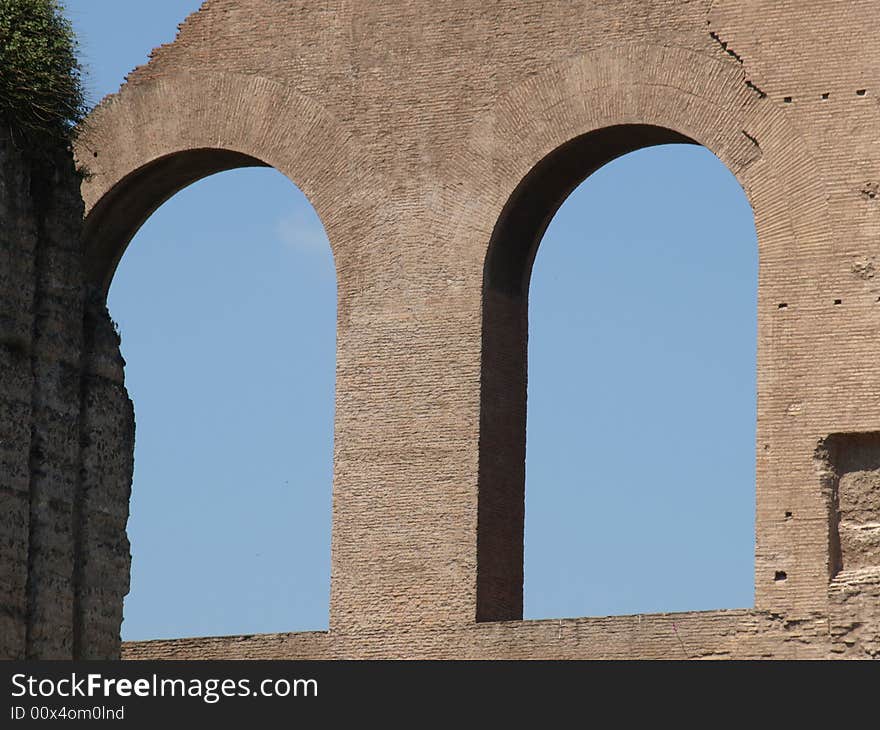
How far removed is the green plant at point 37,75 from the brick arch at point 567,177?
436 cm

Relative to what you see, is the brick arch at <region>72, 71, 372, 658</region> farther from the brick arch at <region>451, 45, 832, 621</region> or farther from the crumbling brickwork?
the brick arch at <region>451, 45, 832, 621</region>

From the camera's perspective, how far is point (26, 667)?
9773mm

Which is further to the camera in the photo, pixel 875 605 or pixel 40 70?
pixel 875 605

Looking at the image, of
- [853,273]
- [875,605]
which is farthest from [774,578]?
[853,273]

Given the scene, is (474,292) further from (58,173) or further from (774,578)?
(58,173)

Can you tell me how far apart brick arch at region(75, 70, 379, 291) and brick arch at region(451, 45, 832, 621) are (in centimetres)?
100

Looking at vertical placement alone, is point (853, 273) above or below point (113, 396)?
above

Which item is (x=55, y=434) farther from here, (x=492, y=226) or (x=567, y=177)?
(x=567, y=177)

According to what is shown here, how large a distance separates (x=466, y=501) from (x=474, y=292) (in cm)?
142

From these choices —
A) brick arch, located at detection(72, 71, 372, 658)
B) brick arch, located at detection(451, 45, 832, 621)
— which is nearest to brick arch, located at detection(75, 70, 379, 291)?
brick arch, located at detection(72, 71, 372, 658)

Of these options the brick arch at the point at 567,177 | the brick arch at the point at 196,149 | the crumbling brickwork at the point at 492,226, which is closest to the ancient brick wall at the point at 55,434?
the crumbling brickwork at the point at 492,226

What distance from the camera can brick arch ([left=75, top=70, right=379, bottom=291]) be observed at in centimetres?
1712

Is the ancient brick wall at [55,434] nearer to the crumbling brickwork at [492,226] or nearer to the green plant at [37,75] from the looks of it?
the green plant at [37,75]

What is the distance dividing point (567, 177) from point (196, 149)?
2.88 meters
